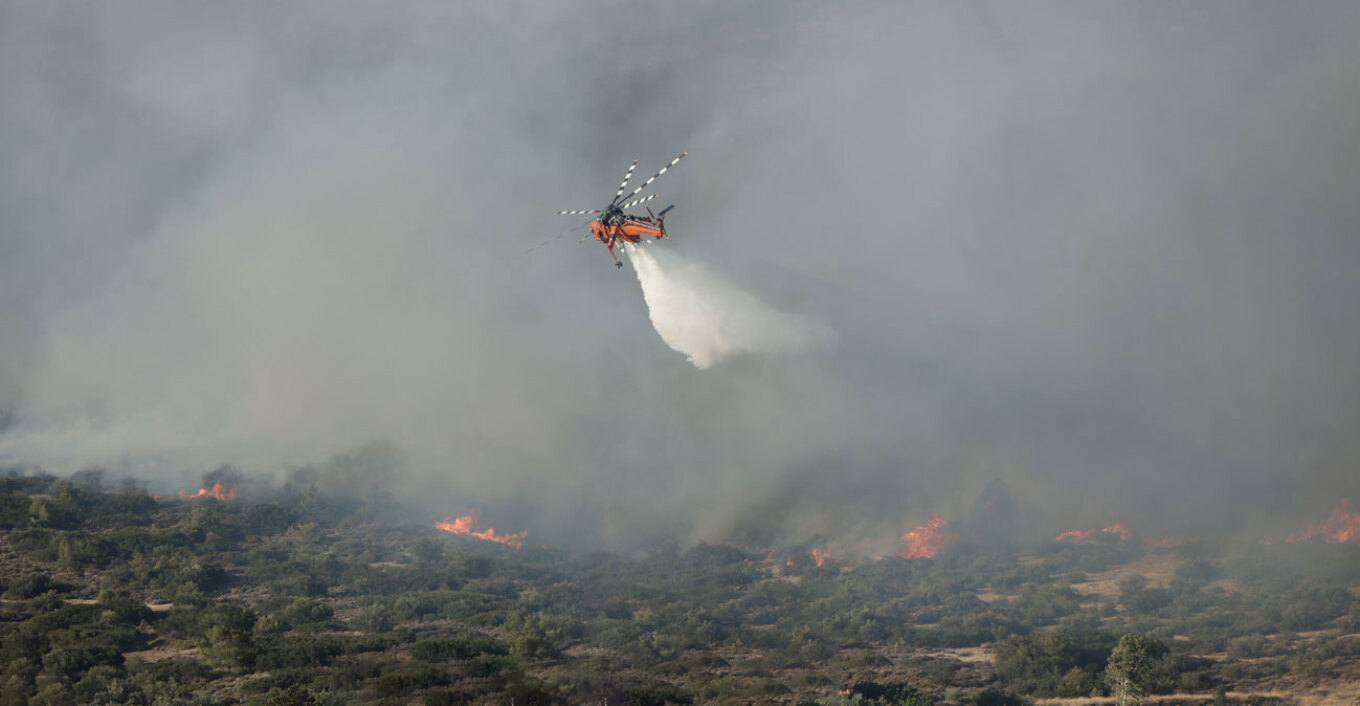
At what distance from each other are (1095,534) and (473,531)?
3056 inches

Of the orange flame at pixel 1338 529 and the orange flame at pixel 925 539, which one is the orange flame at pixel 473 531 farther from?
the orange flame at pixel 1338 529

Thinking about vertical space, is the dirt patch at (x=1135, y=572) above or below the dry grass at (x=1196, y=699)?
above

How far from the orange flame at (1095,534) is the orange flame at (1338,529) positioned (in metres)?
14.7

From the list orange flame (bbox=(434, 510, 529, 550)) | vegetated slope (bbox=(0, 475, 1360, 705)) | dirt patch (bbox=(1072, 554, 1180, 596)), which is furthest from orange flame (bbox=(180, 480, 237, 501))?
dirt patch (bbox=(1072, 554, 1180, 596))

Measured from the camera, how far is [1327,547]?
89000 mm

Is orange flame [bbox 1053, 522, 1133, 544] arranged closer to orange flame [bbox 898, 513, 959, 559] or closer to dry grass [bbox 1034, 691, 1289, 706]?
orange flame [bbox 898, 513, 959, 559]

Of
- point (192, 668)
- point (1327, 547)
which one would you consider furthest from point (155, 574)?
point (1327, 547)

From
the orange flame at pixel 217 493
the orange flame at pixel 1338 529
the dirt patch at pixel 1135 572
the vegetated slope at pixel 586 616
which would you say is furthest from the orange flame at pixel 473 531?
the orange flame at pixel 1338 529

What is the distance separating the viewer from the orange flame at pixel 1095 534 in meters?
107

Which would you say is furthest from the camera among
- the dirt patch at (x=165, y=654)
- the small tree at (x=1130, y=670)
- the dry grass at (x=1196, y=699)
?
the dirt patch at (x=165, y=654)

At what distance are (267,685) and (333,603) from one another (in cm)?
2693

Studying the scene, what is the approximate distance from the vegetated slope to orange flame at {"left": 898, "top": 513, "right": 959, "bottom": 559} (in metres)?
2.69

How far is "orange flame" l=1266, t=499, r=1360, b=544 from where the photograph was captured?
303 ft

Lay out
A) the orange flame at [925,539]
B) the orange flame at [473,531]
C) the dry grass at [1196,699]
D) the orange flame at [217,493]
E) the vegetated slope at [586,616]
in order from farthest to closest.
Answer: the orange flame at [217,493], the orange flame at [473,531], the orange flame at [925,539], the vegetated slope at [586,616], the dry grass at [1196,699]
